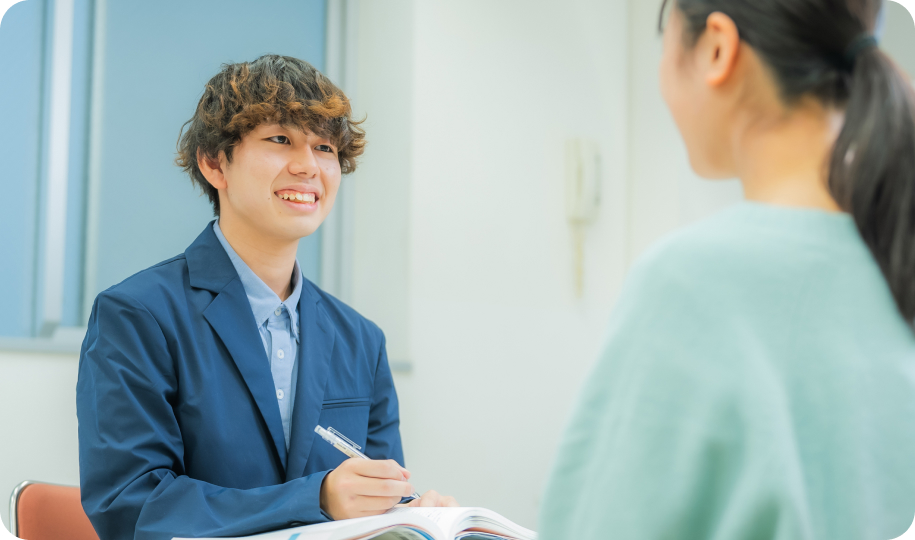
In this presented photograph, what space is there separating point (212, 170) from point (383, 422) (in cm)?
59

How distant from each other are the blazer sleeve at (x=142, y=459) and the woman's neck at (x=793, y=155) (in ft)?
2.28

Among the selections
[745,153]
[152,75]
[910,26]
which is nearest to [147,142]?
[152,75]

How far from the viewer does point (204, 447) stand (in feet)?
3.54

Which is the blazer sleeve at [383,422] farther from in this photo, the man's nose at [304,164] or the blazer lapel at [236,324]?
the man's nose at [304,164]

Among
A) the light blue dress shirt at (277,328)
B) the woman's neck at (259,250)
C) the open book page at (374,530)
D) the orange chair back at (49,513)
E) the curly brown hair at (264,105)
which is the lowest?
the orange chair back at (49,513)

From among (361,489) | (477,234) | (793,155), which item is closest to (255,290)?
(361,489)

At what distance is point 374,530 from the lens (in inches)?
32.0

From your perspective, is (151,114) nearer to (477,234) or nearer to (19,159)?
(19,159)

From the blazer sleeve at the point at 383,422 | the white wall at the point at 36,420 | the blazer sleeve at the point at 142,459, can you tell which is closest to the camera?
the blazer sleeve at the point at 142,459

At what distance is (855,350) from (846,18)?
25 centimetres

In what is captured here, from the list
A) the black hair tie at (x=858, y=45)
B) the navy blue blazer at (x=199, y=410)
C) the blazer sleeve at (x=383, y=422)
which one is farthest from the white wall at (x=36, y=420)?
the black hair tie at (x=858, y=45)

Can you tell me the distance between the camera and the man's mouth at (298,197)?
128 centimetres

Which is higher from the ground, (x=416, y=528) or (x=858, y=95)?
(x=858, y=95)

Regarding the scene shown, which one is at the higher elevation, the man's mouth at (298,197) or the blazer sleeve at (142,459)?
the man's mouth at (298,197)
